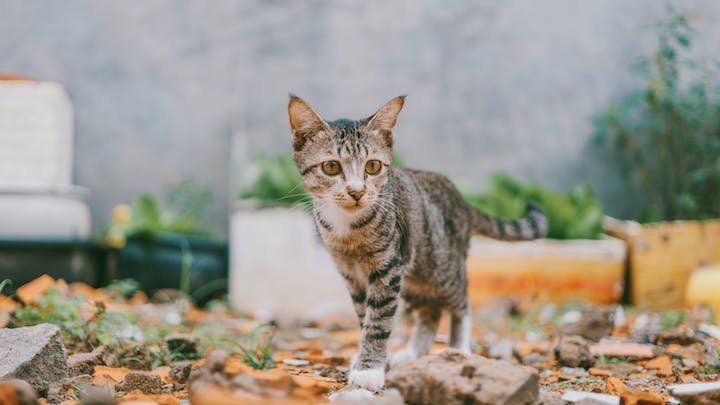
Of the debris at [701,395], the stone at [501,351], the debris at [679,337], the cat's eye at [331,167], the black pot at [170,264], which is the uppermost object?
the cat's eye at [331,167]

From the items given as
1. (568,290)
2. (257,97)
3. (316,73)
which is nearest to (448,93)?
(316,73)

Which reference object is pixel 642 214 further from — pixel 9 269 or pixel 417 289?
pixel 9 269

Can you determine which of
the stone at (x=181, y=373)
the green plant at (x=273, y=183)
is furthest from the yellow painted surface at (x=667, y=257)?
the stone at (x=181, y=373)

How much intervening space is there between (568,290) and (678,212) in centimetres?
145

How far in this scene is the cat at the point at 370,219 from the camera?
2.20 meters

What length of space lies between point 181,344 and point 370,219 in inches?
35.6

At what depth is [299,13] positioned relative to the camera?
5.66 metres

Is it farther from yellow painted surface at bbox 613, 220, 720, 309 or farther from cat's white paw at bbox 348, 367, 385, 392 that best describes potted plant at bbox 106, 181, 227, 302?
yellow painted surface at bbox 613, 220, 720, 309

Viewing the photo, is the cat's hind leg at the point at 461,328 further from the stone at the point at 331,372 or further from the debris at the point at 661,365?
the debris at the point at 661,365

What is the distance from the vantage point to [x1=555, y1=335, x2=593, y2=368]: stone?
240 centimetres

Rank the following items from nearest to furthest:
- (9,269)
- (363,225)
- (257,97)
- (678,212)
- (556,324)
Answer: (363,225) < (556,324) < (9,269) < (678,212) < (257,97)

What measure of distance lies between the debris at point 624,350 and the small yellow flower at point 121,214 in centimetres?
355

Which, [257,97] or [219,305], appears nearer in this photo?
[219,305]

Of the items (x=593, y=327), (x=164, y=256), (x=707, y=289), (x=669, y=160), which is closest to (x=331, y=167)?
(x=593, y=327)
